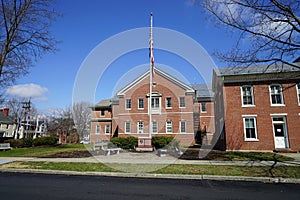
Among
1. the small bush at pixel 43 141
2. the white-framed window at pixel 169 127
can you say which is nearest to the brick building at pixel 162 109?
the white-framed window at pixel 169 127

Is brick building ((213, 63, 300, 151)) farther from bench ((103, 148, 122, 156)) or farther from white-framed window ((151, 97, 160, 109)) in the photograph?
Result: white-framed window ((151, 97, 160, 109))

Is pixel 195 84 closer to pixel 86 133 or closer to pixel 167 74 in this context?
pixel 167 74

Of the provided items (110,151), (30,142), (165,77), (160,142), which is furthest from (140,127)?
(30,142)

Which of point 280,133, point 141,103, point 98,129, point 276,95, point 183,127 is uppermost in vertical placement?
point 141,103

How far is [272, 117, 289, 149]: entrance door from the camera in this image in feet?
59.1

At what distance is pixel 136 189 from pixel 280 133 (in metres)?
17.1

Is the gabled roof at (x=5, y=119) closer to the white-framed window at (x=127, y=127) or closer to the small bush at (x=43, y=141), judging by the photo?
the small bush at (x=43, y=141)

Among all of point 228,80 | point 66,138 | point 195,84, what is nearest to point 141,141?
point 228,80

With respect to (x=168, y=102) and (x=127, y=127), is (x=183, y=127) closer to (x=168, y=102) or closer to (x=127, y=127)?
(x=168, y=102)

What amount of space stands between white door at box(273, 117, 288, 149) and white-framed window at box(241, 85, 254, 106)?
2667 millimetres

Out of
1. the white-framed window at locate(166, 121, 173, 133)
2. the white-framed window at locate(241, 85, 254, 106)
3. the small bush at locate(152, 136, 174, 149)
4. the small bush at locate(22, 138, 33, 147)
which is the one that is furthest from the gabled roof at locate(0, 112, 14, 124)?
the white-framed window at locate(241, 85, 254, 106)

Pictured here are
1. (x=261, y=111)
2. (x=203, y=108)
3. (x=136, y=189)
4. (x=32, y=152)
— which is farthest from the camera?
(x=203, y=108)

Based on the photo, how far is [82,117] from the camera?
48719 mm

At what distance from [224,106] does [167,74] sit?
1358 cm
